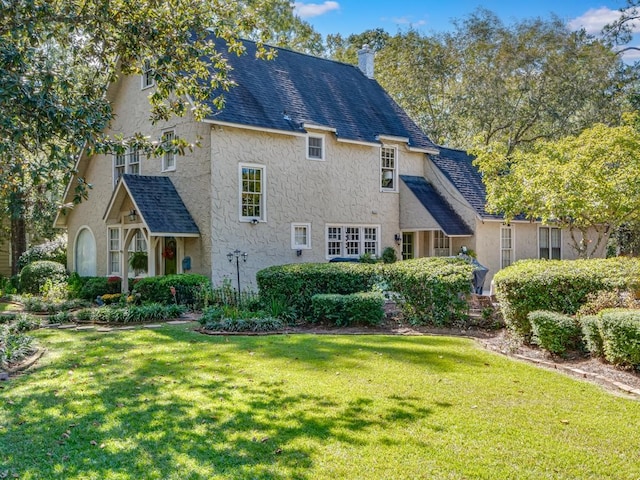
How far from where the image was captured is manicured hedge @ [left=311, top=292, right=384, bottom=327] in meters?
11.0

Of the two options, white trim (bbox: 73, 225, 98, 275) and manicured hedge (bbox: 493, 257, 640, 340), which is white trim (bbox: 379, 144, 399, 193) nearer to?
white trim (bbox: 73, 225, 98, 275)

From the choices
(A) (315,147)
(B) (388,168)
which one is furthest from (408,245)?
Result: (A) (315,147)

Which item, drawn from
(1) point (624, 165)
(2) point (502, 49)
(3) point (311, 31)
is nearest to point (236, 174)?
(1) point (624, 165)

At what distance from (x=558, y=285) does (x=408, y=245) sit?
12.6 metres

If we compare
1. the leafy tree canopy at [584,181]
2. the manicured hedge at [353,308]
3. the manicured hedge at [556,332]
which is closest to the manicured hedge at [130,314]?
the manicured hedge at [353,308]

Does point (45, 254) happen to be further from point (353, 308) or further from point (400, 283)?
point (400, 283)

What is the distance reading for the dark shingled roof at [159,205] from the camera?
15484 mm

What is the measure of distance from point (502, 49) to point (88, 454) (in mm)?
28002

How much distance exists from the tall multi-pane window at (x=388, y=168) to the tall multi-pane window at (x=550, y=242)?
6833 mm

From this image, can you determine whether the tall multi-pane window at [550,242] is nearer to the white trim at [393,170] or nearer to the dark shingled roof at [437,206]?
the dark shingled roof at [437,206]

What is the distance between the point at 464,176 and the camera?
69.4 ft

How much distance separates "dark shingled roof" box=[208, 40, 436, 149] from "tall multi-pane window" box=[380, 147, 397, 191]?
0.70m

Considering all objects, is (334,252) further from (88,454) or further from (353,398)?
(88,454)

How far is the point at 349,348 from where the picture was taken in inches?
352
